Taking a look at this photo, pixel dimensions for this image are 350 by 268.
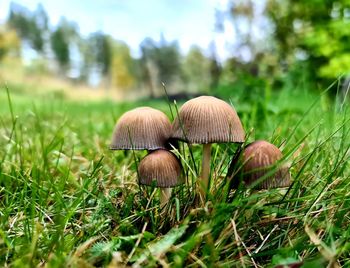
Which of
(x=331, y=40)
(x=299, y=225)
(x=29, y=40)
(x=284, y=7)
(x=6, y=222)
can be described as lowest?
(x=299, y=225)

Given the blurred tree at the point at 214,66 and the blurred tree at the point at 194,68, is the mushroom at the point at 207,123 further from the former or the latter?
the blurred tree at the point at 194,68

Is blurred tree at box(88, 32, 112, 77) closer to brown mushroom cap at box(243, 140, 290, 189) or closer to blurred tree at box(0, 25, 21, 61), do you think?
blurred tree at box(0, 25, 21, 61)

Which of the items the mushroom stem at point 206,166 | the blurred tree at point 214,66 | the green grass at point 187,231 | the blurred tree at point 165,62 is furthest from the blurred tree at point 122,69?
the mushroom stem at point 206,166

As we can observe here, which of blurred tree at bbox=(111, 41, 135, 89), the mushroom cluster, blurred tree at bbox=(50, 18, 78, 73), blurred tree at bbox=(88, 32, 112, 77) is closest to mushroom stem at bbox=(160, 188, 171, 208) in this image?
the mushroom cluster

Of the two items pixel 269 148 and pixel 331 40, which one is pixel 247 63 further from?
pixel 269 148

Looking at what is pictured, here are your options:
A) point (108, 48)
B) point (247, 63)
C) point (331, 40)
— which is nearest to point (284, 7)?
point (247, 63)

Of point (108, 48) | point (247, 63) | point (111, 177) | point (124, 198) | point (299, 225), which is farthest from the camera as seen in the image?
point (108, 48)

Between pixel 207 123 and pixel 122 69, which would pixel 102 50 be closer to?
pixel 122 69
